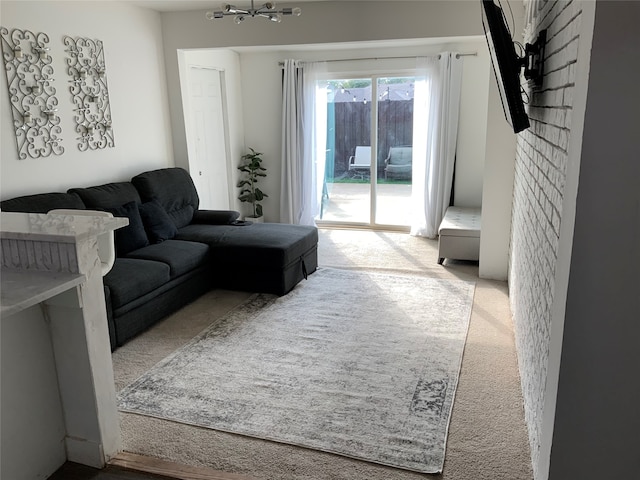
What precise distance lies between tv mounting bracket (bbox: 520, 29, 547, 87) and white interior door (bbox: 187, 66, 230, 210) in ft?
12.0

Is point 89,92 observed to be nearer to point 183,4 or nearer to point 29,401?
point 183,4

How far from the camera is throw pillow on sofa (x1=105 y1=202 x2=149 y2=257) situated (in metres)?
3.76

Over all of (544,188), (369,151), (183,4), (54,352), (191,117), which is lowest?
(54,352)

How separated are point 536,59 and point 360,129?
3847mm

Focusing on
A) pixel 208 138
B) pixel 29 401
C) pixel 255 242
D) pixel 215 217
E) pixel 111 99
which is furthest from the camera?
pixel 208 138

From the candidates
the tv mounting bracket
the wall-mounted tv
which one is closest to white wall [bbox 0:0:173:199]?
the wall-mounted tv

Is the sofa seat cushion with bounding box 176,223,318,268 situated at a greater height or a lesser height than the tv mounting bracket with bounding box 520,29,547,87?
lesser

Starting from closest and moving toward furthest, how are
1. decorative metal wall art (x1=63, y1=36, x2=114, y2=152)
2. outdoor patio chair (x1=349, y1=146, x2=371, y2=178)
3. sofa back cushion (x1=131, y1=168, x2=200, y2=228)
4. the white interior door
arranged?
decorative metal wall art (x1=63, y1=36, x2=114, y2=152)
sofa back cushion (x1=131, y1=168, x2=200, y2=228)
the white interior door
outdoor patio chair (x1=349, y1=146, x2=371, y2=178)

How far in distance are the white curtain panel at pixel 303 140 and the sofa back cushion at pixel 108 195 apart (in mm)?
2360

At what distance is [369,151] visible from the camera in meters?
6.24

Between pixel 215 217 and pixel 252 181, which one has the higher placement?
pixel 252 181

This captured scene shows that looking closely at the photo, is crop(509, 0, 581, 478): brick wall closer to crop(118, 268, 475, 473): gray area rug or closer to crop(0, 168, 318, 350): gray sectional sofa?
crop(118, 268, 475, 473): gray area rug

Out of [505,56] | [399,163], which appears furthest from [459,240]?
[505,56]

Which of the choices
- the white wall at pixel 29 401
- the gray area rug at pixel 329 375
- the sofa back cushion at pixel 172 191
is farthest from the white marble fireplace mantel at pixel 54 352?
the sofa back cushion at pixel 172 191
